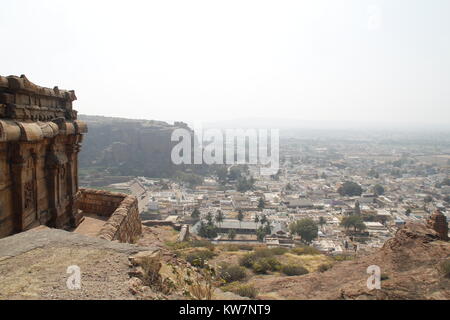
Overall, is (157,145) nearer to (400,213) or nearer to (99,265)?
(400,213)

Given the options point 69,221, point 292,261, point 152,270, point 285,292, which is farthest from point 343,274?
point 69,221

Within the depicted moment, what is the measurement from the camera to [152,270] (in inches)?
143

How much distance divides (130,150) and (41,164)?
212ft

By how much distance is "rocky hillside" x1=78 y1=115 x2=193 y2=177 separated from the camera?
66.5m

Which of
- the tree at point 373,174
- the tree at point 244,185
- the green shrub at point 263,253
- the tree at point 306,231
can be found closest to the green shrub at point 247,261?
the green shrub at point 263,253

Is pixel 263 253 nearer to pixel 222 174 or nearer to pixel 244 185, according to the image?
pixel 244 185

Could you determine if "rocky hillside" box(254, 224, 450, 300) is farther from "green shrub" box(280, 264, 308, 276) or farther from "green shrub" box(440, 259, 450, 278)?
"green shrub" box(280, 264, 308, 276)

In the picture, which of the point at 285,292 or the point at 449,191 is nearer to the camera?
the point at 285,292

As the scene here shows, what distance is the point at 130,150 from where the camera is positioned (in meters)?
69.9

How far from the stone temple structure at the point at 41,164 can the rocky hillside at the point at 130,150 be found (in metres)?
55.7

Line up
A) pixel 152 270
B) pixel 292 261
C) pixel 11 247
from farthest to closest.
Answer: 1. pixel 292 261
2. pixel 11 247
3. pixel 152 270

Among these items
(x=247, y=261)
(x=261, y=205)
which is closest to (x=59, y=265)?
(x=247, y=261)

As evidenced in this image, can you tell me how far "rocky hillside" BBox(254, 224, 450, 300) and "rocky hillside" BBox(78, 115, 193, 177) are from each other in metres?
60.2
